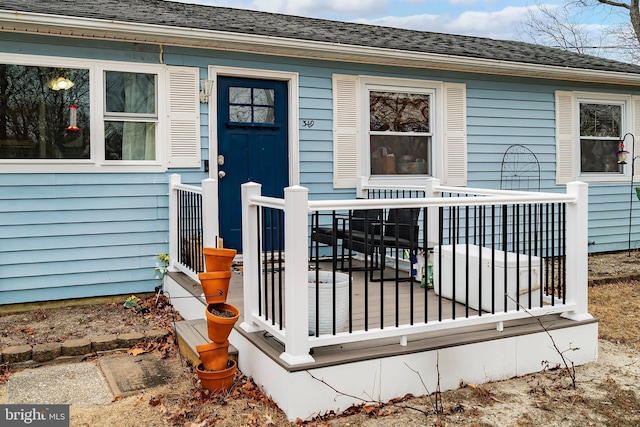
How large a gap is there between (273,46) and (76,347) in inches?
131

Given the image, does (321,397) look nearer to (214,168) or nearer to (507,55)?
(214,168)

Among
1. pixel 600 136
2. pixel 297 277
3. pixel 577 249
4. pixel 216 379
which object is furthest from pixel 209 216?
pixel 600 136

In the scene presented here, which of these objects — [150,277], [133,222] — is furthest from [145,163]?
[150,277]

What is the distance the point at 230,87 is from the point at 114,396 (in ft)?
11.3

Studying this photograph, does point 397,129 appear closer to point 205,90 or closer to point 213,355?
point 205,90

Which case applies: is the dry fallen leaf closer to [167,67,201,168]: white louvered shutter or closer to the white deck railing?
the white deck railing

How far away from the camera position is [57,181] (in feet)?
15.9

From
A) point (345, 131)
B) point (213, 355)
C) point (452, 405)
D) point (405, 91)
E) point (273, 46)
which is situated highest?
point (273, 46)

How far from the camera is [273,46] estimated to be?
5.46 metres

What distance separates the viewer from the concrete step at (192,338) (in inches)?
132

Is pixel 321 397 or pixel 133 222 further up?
pixel 133 222

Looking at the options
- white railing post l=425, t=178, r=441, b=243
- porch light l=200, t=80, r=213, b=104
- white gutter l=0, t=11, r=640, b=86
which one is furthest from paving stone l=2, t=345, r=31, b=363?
white railing post l=425, t=178, r=441, b=243

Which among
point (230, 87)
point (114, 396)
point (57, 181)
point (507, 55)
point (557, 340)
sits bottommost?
point (114, 396)

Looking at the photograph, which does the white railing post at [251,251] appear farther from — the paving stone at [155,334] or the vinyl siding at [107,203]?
the vinyl siding at [107,203]
